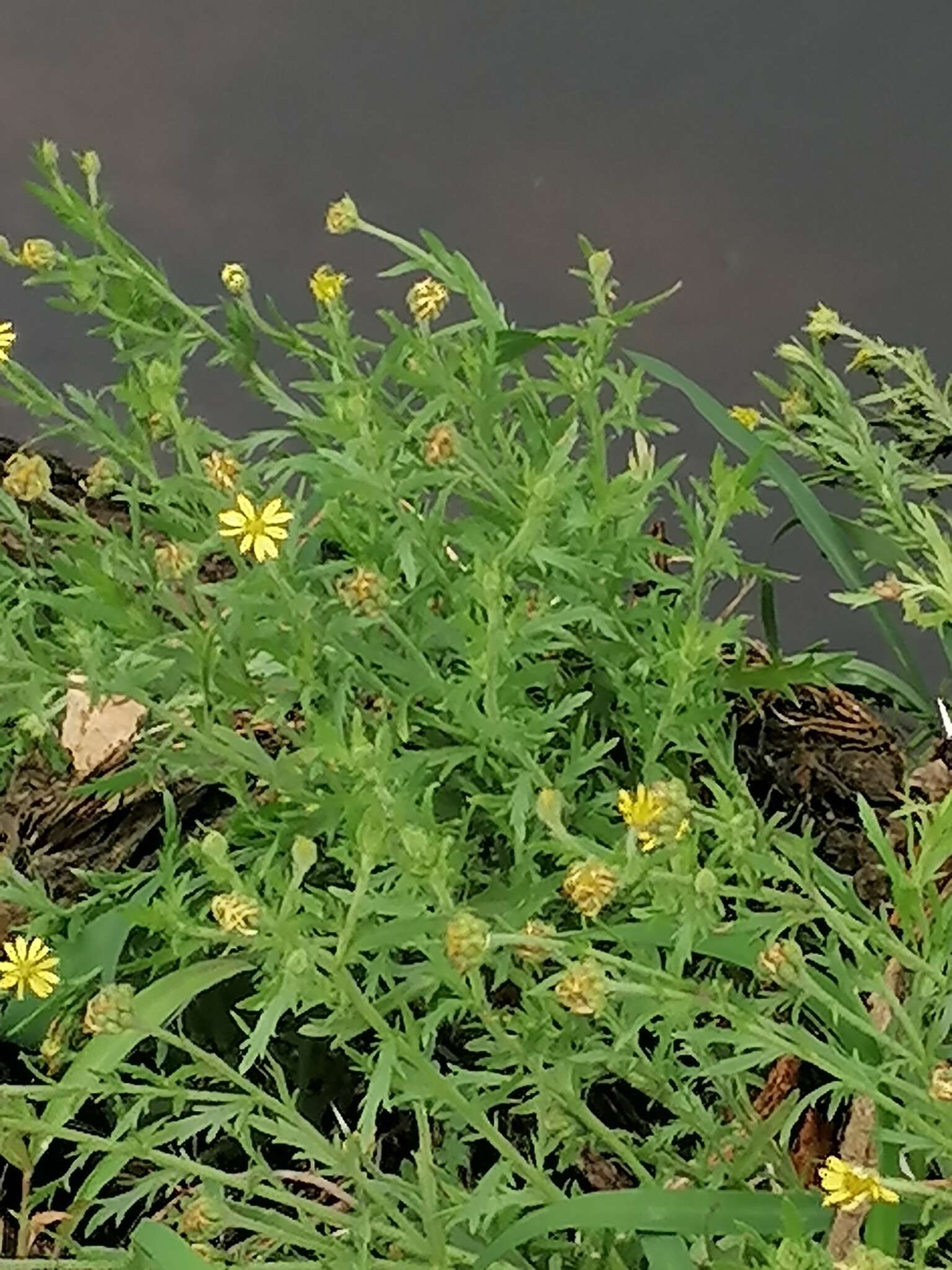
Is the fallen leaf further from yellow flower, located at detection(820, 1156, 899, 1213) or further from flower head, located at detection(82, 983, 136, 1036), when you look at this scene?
yellow flower, located at detection(820, 1156, 899, 1213)

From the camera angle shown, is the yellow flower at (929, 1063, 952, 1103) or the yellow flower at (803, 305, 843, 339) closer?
the yellow flower at (929, 1063, 952, 1103)

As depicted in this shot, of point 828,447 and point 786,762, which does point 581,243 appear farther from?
point 786,762

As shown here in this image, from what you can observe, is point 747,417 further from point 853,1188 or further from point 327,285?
point 853,1188

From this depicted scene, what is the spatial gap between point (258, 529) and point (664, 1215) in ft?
1.02

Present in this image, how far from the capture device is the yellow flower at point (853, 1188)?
0.53m

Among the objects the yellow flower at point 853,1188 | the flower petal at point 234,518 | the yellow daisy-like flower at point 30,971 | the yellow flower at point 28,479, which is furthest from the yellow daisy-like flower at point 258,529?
the yellow flower at point 853,1188

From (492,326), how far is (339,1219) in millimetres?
433

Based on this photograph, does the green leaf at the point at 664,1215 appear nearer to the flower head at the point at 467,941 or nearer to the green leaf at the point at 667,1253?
the green leaf at the point at 667,1253

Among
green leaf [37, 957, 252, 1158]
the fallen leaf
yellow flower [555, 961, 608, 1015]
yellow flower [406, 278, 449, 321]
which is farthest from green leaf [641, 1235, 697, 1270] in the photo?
the fallen leaf

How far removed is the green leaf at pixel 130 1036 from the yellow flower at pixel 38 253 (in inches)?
14.4

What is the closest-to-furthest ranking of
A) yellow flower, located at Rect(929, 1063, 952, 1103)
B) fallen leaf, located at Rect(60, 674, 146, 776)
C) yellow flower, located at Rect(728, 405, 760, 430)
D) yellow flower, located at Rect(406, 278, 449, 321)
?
yellow flower, located at Rect(929, 1063, 952, 1103), yellow flower, located at Rect(406, 278, 449, 321), yellow flower, located at Rect(728, 405, 760, 430), fallen leaf, located at Rect(60, 674, 146, 776)

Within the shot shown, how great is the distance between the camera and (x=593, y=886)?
1.95 feet

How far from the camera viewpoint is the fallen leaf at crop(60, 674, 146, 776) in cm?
108

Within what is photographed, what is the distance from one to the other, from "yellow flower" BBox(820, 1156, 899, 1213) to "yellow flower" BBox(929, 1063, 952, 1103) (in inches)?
1.3
